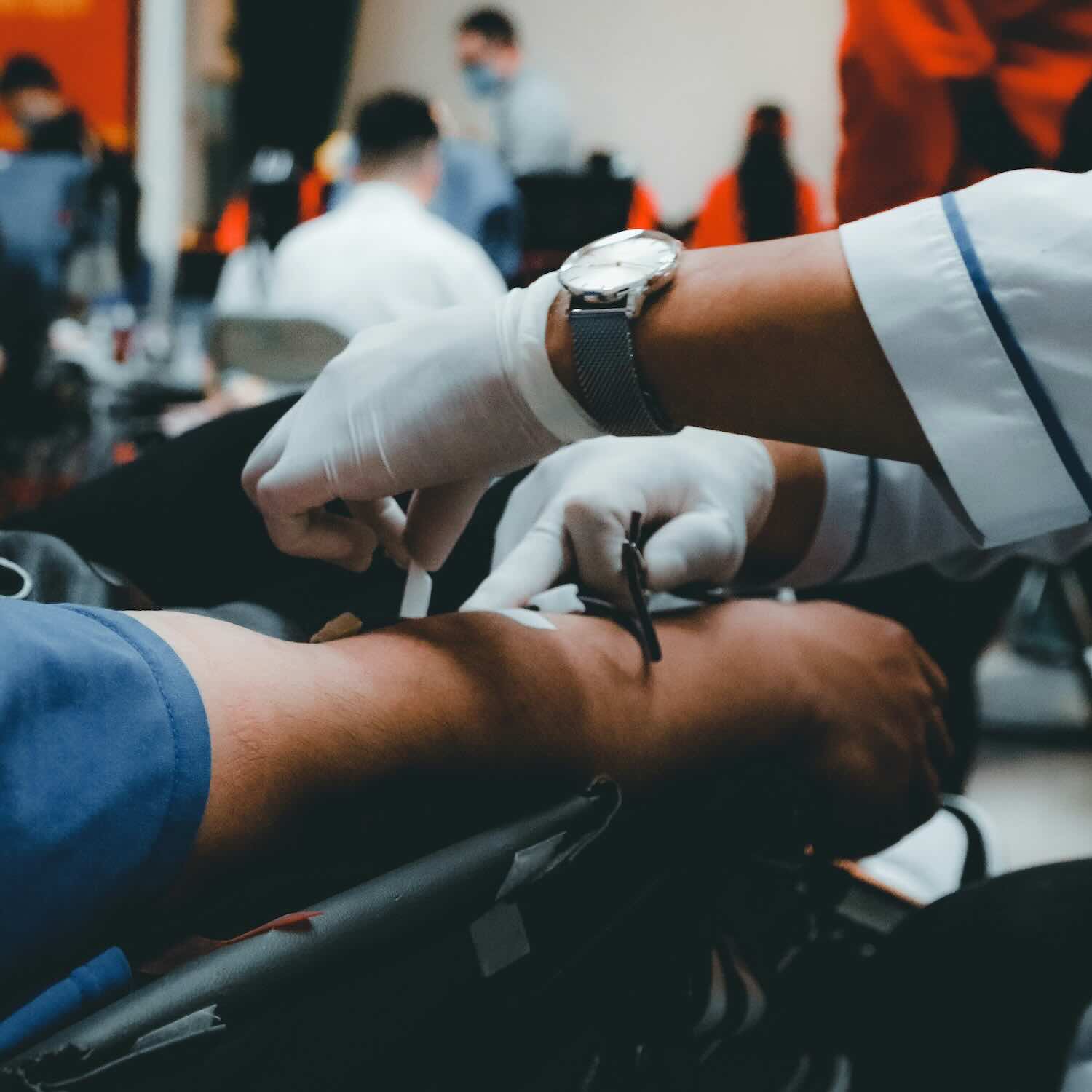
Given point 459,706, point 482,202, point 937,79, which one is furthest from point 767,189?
point 459,706

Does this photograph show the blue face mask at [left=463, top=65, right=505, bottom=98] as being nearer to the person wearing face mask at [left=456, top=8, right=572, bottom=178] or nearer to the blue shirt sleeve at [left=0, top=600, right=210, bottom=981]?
the person wearing face mask at [left=456, top=8, right=572, bottom=178]

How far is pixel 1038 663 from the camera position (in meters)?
2.61

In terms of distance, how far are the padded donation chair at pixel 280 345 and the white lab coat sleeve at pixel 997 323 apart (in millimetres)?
1464

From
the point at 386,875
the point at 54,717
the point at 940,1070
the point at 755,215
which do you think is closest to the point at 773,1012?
the point at 940,1070

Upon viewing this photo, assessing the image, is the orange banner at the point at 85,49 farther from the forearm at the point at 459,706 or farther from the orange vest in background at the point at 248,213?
the forearm at the point at 459,706

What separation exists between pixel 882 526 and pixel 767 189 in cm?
209

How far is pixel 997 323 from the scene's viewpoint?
47cm

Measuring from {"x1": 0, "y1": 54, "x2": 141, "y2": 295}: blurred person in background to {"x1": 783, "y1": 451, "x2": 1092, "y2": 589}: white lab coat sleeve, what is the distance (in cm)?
330

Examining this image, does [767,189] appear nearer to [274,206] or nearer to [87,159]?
[274,206]

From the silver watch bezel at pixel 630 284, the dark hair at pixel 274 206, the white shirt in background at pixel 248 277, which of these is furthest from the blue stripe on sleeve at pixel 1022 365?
the dark hair at pixel 274 206

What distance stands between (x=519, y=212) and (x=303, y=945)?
12.0ft

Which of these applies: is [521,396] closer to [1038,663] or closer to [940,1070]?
[940,1070]

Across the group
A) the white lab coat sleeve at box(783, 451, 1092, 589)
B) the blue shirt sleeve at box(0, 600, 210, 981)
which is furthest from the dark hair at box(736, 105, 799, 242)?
the blue shirt sleeve at box(0, 600, 210, 981)

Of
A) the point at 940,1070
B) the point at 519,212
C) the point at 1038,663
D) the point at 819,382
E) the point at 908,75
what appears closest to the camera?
the point at 819,382
